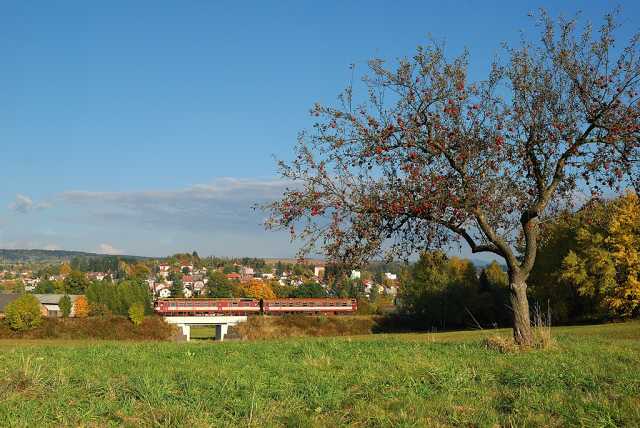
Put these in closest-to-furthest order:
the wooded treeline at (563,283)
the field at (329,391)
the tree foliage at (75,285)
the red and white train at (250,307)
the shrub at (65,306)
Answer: the field at (329,391), the wooded treeline at (563,283), the red and white train at (250,307), the shrub at (65,306), the tree foliage at (75,285)

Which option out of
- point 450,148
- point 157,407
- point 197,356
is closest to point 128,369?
point 197,356

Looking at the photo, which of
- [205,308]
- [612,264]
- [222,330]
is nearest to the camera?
[612,264]

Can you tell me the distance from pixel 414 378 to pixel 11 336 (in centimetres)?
4977

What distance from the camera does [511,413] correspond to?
22.2ft

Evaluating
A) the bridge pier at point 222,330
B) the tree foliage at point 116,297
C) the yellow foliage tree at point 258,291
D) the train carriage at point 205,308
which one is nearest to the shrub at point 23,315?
the train carriage at point 205,308

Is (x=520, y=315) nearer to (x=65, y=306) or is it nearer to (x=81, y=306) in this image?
(x=65, y=306)

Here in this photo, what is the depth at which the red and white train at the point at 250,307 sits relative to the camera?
61.2 meters

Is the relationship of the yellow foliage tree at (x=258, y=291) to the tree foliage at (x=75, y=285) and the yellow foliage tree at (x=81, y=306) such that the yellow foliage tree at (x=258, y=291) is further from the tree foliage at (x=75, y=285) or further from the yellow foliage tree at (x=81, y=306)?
the tree foliage at (x=75, y=285)

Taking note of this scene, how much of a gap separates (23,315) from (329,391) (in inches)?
2109

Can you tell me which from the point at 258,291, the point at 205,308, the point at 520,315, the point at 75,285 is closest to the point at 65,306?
the point at 258,291

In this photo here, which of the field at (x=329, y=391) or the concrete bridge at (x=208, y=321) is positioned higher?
the field at (x=329, y=391)

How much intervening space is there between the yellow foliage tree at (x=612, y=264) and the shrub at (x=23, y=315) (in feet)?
148

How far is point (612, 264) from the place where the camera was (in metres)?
47.2

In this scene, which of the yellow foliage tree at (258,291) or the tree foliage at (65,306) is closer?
the tree foliage at (65,306)
